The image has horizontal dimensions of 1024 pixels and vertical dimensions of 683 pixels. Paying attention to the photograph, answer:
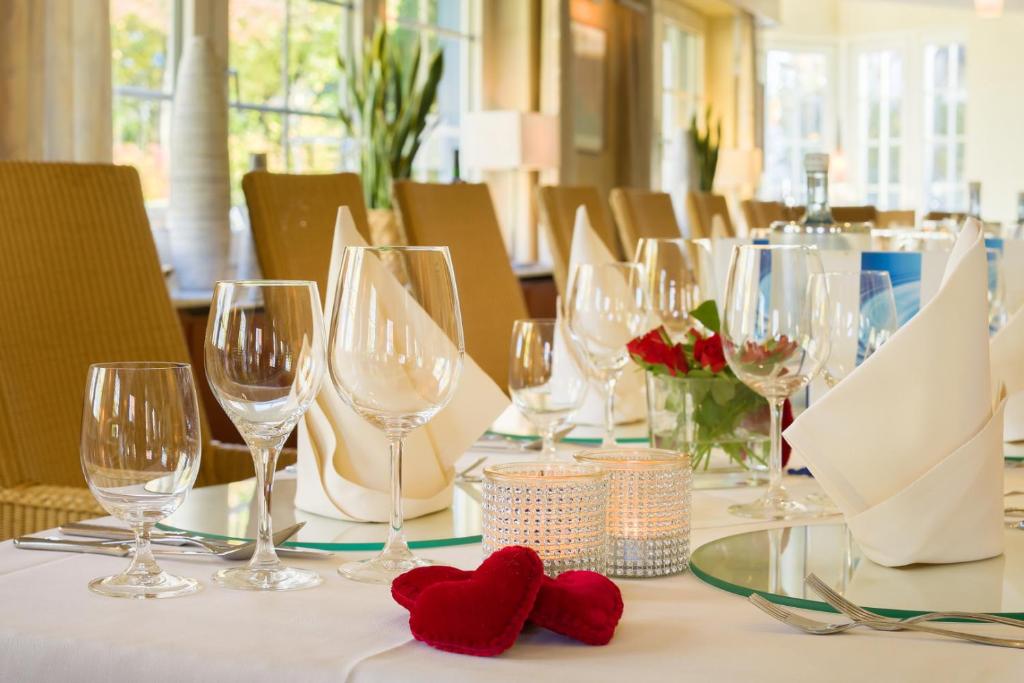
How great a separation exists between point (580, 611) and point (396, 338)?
21cm

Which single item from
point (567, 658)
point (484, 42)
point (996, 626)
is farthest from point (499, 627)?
point (484, 42)

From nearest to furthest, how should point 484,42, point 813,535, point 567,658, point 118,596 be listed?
point 567,658 → point 118,596 → point 813,535 → point 484,42

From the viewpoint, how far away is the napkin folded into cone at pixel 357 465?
3.22ft

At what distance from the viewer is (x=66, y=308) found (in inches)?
64.1

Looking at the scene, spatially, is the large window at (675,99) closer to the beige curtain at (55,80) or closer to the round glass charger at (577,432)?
the beige curtain at (55,80)

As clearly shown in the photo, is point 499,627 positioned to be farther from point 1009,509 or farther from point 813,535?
point 1009,509

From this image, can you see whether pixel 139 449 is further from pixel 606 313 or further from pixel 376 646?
pixel 606 313

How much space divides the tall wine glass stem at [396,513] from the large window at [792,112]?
12.7 metres

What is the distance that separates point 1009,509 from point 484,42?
20.9 feet

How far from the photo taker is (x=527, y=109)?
7312 mm

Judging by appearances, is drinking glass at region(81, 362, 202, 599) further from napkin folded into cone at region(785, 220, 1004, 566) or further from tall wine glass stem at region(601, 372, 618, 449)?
tall wine glass stem at region(601, 372, 618, 449)

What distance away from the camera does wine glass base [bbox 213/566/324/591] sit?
78 cm

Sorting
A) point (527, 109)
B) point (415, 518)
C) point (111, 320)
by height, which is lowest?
point (415, 518)

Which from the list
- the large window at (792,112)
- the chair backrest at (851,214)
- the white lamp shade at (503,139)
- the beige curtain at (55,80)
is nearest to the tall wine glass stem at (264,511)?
the beige curtain at (55,80)
